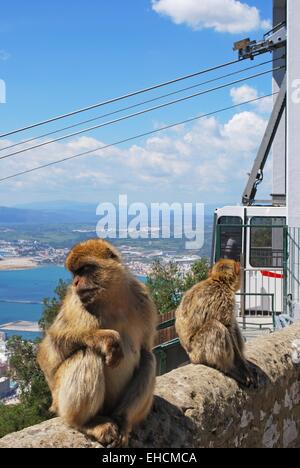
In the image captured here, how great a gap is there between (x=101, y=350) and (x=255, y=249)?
26.1 ft

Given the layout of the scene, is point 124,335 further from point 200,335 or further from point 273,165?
point 273,165

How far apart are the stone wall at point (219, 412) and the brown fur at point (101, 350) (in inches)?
4.4

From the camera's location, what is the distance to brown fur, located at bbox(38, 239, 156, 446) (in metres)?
2.54

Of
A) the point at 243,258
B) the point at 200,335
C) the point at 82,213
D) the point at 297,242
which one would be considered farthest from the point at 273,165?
the point at 82,213

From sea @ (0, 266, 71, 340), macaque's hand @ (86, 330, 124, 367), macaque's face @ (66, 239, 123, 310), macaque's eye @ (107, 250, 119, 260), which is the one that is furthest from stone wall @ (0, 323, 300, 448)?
sea @ (0, 266, 71, 340)

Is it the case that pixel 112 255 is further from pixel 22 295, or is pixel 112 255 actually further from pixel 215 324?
pixel 22 295

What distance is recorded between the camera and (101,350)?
2.58m

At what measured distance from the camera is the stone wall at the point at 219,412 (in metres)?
2.50

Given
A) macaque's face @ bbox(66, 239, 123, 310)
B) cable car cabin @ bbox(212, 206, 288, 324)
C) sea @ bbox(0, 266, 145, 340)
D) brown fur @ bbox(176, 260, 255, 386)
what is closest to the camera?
macaque's face @ bbox(66, 239, 123, 310)

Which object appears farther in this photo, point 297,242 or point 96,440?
point 297,242

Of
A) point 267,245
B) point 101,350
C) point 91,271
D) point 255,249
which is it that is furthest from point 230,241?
point 101,350

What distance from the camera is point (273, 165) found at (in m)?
14.0

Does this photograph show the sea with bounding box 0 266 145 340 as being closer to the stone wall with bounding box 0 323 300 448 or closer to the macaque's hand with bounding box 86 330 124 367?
the stone wall with bounding box 0 323 300 448
